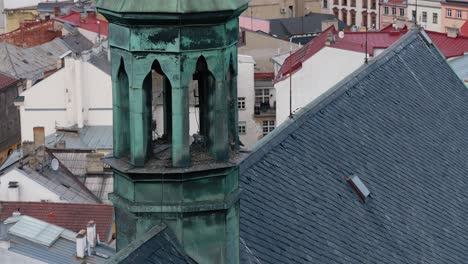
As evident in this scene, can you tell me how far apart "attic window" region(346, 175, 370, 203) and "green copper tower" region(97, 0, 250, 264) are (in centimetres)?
538

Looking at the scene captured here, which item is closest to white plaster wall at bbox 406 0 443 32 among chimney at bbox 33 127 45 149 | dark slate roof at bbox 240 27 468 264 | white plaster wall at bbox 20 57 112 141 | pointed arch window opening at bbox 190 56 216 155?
white plaster wall at bbox 20 57 112 141

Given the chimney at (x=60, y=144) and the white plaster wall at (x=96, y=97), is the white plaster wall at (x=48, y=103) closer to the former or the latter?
the white plaster wall at (x=96, y=97)

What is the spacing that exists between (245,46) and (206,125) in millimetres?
70117

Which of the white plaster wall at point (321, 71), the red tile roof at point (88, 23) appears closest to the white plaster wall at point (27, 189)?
the white plaster wall at point (321, 71)

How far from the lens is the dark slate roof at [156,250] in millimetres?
17484

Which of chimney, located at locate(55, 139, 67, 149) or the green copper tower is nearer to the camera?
the green copper tower

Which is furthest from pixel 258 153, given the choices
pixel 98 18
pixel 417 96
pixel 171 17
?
pixel 98 18

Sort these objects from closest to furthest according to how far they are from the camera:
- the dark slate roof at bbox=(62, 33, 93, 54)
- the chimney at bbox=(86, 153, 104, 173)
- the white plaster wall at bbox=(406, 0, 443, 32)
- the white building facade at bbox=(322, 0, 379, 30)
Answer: the chimney at bbox=(86, 153, 104, 173) → the dark slate roof at bbox=(62, 33, 93, 54) → the white plaster wall at bbox=(406, 0, 443, 32) → the white building facade at bbox=(322, 0, 379, 30)

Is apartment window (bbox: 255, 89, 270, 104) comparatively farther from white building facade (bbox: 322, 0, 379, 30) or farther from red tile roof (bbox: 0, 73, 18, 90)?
white building facade (bbox: 322, 0, 379, 30)

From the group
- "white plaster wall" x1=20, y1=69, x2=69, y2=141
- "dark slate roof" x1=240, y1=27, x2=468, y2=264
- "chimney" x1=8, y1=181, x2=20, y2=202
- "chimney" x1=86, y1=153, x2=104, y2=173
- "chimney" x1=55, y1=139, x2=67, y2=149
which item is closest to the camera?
"dark slate roof" x1=240, y1=27, x2=468, y2=264

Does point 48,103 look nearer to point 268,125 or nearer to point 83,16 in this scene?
point 268,125

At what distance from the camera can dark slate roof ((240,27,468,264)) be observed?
70.2 feet

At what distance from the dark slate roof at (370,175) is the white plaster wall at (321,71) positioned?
109 ft

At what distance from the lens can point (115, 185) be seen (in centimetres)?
1841
